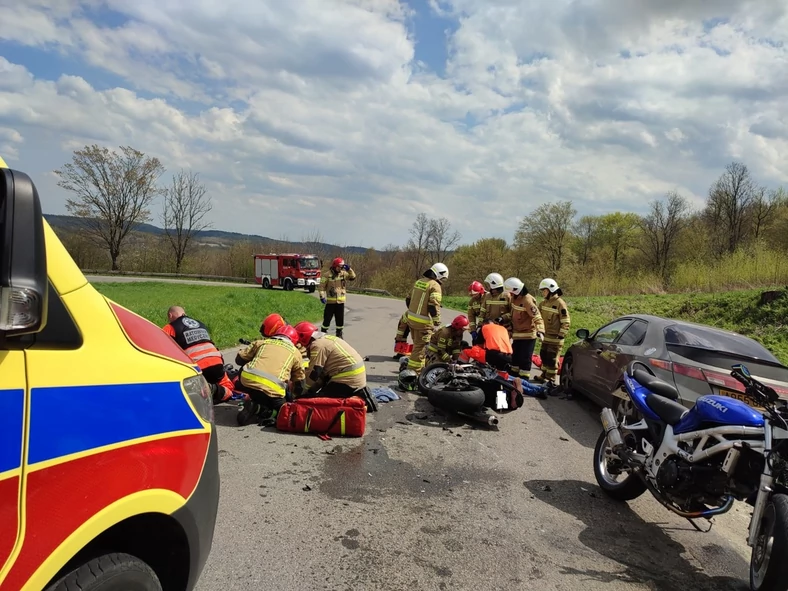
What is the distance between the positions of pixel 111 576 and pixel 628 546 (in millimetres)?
3421

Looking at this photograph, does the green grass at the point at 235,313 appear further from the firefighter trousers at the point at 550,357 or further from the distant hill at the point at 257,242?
the distant hill at the point at 257,242

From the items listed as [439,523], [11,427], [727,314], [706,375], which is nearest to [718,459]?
[439,523]

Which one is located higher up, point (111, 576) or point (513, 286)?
point (513, 286)

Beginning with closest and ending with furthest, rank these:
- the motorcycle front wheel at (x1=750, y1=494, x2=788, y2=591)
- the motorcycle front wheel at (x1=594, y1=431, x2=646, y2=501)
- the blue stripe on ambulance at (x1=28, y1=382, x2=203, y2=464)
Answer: the blue stripe on ambulance at (x1=28, y1=382, x2=203, y2=464), the motorcycle front wheel at (x1=750, y1=494, x2=788, y2=591), the motorcycle front wheel at (x1=594, y1=431, x2=646, y2=501)

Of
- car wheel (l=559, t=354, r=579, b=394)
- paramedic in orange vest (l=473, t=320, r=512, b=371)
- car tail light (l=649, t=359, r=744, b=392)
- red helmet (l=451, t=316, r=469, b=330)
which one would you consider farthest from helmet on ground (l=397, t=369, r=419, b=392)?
car tail light (l=649, t=359, r=744, b=392)

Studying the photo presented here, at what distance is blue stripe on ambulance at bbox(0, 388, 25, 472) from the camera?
1.45 metres

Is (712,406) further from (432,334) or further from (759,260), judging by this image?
(759,260)

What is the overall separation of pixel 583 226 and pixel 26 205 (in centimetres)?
6180

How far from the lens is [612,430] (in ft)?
14.8

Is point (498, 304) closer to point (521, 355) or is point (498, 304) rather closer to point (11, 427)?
point (521, 355)

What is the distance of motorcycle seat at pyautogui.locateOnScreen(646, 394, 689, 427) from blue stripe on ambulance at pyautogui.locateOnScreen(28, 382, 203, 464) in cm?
342

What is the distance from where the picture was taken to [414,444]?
5617mm

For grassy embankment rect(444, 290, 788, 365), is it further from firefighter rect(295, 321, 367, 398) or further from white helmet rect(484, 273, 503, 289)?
firefighter rect(295, 321, 367, 398)

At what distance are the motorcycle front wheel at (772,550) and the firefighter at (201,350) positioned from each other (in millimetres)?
5555
